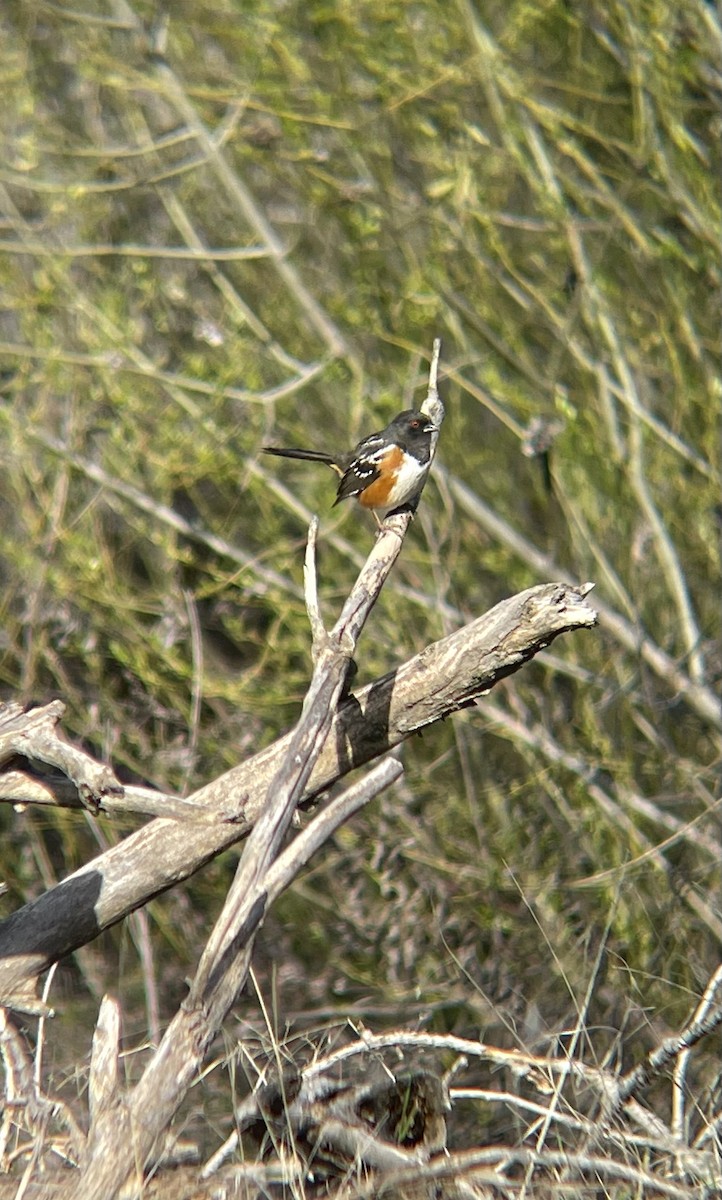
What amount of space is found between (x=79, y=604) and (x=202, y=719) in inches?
36.0

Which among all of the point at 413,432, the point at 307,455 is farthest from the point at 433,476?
the point at 413,432

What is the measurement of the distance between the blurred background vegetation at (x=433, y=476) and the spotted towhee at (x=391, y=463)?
1055 millimetres

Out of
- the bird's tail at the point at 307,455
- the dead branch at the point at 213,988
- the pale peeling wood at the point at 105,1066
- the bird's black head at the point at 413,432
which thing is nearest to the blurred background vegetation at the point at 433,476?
the bird's tail at the point at 307,455

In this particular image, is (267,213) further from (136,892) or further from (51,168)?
(136,892)

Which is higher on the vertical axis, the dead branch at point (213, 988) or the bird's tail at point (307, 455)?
the dead branch at point (213, 988)

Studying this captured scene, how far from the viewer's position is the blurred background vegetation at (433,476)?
568cm

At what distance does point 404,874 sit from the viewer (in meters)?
6.15

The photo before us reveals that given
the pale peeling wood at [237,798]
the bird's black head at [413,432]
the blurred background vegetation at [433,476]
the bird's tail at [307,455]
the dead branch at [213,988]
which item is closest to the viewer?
the dead branch at [213,988]

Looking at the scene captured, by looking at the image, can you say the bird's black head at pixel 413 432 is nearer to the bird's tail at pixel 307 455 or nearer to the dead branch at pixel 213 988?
the bird's tail at pixel 307 455

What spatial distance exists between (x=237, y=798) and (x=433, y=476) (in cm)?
303

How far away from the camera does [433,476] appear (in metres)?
5.89

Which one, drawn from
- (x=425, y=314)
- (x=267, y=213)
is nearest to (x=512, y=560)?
(x=425, y=314)

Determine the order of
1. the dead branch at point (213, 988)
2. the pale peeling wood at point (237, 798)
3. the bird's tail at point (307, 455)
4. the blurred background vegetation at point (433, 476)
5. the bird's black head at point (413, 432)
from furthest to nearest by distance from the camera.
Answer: the blurred background vegetation at point (433, 476) → the bird's tail at point (307, 455) → the bird's black head at point (413, 432) → the pale peeling wood at point (237, 798) → the dead branch at point (213, 988)

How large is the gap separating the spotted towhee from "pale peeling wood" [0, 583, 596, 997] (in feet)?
3.56
